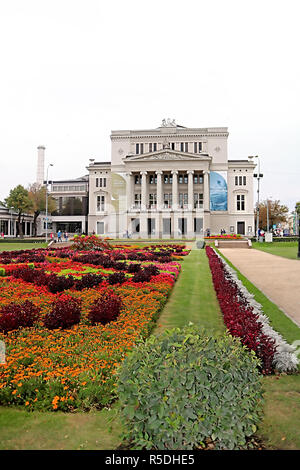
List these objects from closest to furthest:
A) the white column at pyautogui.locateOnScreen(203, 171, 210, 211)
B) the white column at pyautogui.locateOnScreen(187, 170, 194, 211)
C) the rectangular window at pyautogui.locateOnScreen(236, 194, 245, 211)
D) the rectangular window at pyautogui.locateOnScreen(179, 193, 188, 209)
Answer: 1. the white column at pyautogui.locateOnScreen(187, 170, 194, 211)
2. the white column at pyautogui.locateOnScreen(203, 171, 210, 211)
3. the rectangular window at pyautogui.locateOnScreen(179, 193, 188, 209)
4. the rectangular window at pyautogui.locateOnScreen(236, 194, 245, 211)

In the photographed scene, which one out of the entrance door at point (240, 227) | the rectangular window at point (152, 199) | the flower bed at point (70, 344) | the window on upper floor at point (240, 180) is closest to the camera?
the flower bed at point (70, 344)

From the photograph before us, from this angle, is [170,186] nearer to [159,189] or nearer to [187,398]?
[159,189]

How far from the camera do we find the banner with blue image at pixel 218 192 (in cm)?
7531

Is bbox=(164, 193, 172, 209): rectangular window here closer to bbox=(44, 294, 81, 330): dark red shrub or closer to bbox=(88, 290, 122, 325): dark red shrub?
bbox=(88, 290, 122, 325): dark red shrub

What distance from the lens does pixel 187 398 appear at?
305 centimetres

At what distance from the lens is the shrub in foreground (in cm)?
A: 303

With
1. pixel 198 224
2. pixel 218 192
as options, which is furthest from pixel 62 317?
pixel 218 192

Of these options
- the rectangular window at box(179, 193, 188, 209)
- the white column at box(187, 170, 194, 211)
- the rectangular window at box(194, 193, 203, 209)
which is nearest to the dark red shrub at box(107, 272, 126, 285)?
the white column at box(187, 170, 194, 211)

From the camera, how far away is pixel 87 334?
7.21 m

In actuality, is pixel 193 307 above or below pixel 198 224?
below

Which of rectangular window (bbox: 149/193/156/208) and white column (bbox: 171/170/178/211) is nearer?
white column (bbox: 171/170/178/211)

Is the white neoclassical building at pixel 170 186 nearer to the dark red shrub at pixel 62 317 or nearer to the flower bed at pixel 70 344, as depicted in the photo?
the flower bed at pixel 70 344

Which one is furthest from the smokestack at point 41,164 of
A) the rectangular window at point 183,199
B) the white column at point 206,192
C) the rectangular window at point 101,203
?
the white column at point 206,192

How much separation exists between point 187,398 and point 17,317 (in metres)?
5.55
